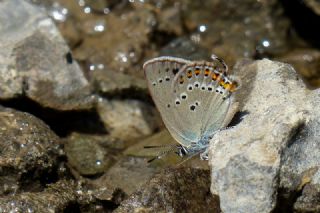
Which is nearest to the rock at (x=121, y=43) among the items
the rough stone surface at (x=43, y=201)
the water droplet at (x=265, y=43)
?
the water droplet at (x=265, y=43)

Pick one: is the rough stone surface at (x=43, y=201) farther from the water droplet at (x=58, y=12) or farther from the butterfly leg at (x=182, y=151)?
the water droplet at (x=58, y=12)

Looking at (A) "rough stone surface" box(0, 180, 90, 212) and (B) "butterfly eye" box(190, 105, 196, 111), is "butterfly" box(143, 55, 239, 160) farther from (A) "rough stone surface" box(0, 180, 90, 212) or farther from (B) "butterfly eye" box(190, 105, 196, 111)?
(A) "rough stone surface" box(0, 180, 90, 212)

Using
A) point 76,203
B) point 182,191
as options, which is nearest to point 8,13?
point 76,203

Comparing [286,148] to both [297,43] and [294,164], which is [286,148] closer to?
[294,164]

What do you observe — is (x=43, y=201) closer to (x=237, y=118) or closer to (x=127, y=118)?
(x=237, y=118)

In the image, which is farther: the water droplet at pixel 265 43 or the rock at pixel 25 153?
the water droplet at pixel 265 43

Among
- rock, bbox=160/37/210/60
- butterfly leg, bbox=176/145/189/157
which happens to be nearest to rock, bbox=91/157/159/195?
butterfly leg, bbox=176/145/189/157
